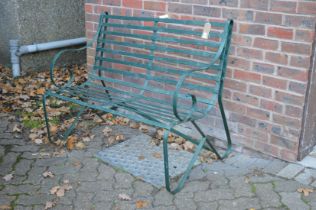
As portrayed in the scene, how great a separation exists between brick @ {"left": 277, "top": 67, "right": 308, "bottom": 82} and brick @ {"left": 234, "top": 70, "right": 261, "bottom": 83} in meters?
0.19

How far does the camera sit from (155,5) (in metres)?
3.98

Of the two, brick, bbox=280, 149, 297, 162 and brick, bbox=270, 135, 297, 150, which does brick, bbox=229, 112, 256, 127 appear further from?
brick, bbox=280, 149, 297, 162

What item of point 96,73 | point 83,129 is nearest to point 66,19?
point 96,73

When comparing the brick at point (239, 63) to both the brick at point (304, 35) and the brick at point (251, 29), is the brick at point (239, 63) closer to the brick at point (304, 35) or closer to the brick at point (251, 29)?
the brick at point (251, 29)

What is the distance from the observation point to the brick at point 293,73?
3144mm

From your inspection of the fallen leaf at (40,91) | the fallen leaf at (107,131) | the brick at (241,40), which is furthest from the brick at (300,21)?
the fallen leaf at (40,91)

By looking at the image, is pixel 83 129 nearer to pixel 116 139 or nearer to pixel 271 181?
pixel 116 139

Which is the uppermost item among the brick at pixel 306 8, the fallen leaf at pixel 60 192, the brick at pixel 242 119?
the brick at pixel 306 8

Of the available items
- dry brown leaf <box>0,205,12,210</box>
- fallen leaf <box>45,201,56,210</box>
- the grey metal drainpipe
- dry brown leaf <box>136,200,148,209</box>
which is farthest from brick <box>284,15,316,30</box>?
the grey metal drainpipe

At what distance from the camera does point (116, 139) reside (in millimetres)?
4016

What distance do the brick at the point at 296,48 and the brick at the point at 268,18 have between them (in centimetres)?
16

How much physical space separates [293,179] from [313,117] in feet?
1.65

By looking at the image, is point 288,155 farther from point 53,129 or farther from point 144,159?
point 53,129

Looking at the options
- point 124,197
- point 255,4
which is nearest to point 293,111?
point 255,4
